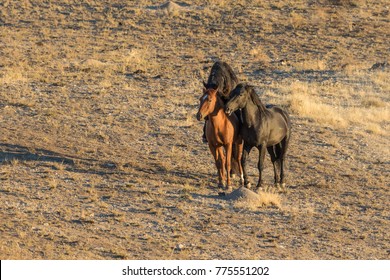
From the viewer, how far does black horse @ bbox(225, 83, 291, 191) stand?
17.5 metres

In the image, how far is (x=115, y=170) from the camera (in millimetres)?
19297

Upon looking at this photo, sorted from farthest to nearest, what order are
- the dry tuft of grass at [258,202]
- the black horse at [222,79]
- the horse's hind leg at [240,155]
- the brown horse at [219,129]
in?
1. the horse's hind leg at [240,155]
2. the black horse at [222,79]
3. the brown horse at [219,129]
4. the dry tuft of grass at [258,202]

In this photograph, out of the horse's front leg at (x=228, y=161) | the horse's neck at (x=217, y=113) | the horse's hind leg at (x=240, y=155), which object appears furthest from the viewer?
the horse's hind leg at (x=240, y=155)

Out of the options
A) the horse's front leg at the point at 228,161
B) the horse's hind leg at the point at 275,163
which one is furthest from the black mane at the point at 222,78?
the horse's hind leg at the point at 275,163

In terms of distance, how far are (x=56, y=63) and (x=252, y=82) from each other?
252 inches

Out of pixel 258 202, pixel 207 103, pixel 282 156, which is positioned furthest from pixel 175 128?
pixel 258 202

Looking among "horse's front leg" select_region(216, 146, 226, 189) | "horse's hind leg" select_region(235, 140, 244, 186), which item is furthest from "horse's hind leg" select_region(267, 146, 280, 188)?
"horse's front leg" select_region(216, 146, 226, 189)

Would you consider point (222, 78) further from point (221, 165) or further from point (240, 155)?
point (221, 165)

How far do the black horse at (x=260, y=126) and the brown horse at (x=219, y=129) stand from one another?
0.26 meters

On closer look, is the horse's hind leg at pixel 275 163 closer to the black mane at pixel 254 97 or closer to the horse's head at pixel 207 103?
the black mane at pixel 254 97

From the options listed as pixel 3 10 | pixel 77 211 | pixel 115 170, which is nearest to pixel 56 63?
pixel 3 10

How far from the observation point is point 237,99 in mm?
17359

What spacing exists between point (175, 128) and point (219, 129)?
5.34 m

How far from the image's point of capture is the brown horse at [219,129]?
17.4 m
